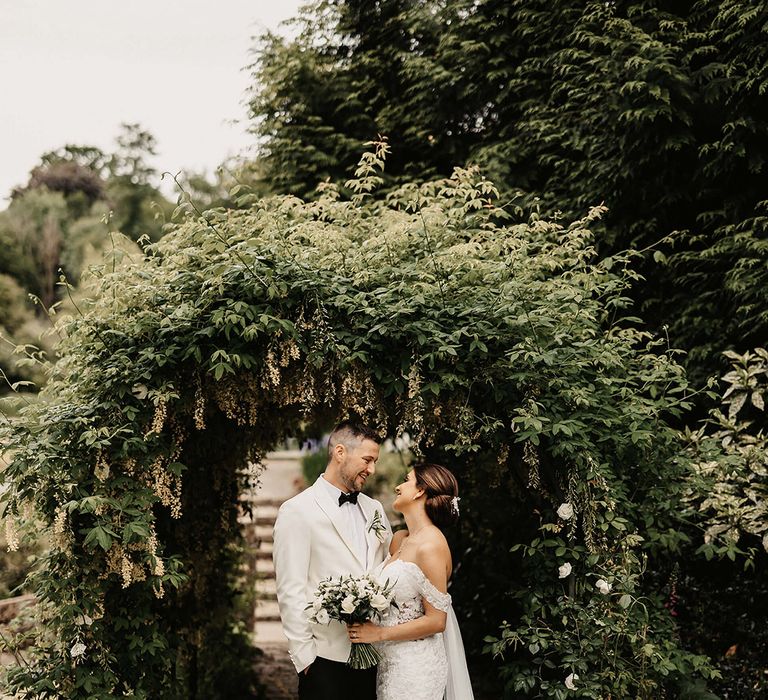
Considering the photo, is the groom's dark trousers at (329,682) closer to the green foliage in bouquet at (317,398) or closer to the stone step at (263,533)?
the green foliage in bouquet at (317,398)

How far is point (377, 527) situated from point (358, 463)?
0.36 metres

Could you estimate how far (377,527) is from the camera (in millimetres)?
3939

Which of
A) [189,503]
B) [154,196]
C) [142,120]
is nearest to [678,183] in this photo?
[189,503]

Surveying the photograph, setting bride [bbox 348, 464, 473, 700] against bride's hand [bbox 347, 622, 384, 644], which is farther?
bride [bbox 348, 464, 473, 700]

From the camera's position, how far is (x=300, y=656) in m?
3.68

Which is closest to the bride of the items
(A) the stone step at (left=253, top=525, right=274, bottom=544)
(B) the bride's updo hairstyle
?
(B) the bride's updo hairstyle

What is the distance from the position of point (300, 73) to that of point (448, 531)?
7.38m

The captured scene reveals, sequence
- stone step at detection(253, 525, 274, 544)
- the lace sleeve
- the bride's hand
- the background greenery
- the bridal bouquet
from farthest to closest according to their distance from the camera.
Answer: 1. stone step at detection(253, 525, 274, 544)
2. the background greenery
3. the lace sleeve
4. the bride's hand
5. the bridal bouquet

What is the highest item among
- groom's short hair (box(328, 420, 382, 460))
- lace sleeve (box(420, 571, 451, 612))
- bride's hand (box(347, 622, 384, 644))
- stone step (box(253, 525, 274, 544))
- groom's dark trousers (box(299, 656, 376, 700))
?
groom's short hair (box(328, 420, 382, 460))

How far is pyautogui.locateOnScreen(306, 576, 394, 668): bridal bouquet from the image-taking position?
3422 mm

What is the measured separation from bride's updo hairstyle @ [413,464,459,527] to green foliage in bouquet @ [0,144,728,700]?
198mm

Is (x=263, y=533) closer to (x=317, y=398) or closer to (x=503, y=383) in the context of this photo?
(x=317, y=398)

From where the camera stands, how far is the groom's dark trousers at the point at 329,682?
149 inches

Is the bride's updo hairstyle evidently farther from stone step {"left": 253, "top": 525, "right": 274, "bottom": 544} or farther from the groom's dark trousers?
stone step {"left": 253, "top": 525, "right": 274, "bottom": 544}
